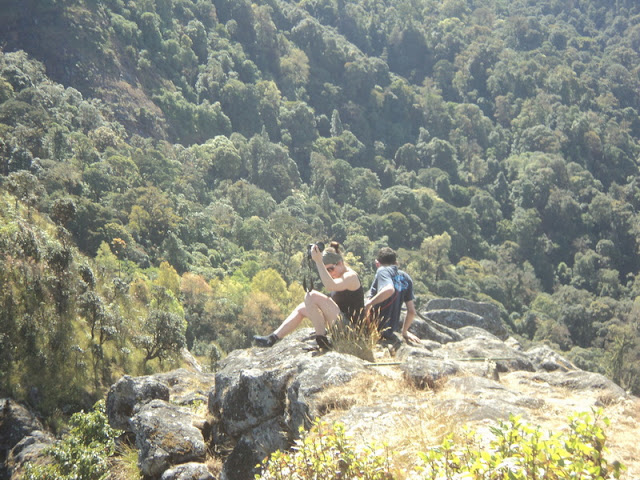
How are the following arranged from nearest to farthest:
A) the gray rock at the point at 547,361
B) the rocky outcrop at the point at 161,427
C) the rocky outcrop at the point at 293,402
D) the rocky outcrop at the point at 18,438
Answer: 1. the rocky outcrop at the point at 293,402
2. the rocky outcrop at the point at 161,427
3. the rocky outcrop at the point at 18,438
4. the gray rock at the point at 547,361

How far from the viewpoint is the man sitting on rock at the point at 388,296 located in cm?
684

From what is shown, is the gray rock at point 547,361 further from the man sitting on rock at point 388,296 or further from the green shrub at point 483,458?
the green shrub at point 483,458

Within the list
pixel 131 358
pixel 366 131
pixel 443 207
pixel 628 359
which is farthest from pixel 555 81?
pixel 131 358

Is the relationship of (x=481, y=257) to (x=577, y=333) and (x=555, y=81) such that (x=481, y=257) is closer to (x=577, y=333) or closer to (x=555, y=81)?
(x=577, y=333)

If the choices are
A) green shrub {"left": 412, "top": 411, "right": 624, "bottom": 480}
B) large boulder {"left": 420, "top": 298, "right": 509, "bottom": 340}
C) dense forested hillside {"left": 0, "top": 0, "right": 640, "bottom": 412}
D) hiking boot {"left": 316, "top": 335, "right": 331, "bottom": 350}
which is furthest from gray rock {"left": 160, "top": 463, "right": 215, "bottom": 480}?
large boulder {"left": 420, "top": 298, "right": 509, "bottom": 340}

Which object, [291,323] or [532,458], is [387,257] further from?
[532,458]

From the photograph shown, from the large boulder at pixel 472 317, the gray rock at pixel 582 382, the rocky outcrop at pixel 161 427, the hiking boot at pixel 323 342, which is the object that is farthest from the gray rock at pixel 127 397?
the large boulder at pixel 472 317

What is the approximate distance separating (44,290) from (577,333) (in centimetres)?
5753

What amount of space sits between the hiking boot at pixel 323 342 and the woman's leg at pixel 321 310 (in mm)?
106

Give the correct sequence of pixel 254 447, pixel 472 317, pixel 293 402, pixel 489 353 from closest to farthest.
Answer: pixel 293 402
pixel 254 447
pixel 489 353
pixel 472 317

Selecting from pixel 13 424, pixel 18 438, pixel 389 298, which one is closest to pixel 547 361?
pixel 389 298

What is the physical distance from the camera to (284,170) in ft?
271

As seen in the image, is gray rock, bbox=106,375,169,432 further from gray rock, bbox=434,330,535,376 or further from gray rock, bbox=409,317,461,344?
gray rock, bbox=409,317,461,344

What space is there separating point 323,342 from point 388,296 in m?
0.91
